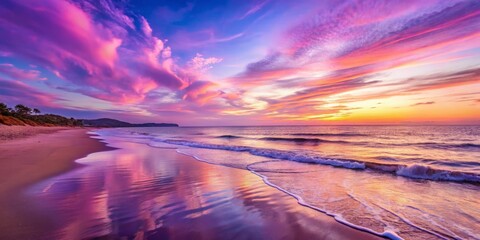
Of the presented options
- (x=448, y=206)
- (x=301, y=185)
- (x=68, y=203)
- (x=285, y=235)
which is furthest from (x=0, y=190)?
(x=448, y=206)

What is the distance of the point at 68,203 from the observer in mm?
5484

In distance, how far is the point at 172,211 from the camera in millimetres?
5094

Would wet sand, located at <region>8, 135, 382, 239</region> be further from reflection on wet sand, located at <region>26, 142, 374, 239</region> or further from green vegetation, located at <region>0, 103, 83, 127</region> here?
green vegetation, located at <region>0, 103, 83, 127</region>

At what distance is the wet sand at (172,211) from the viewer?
13.3 ft

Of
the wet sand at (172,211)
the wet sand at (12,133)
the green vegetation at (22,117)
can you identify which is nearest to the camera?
the wet sand at (172,211)

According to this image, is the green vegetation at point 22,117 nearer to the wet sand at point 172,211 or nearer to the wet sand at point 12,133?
the wet sand at point 12,133

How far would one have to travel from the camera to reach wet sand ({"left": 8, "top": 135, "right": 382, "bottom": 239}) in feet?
13.3

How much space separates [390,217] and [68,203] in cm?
748

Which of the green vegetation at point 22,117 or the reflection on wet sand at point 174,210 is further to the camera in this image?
the green vegetation at point 22,117

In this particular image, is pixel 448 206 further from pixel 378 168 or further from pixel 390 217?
pixel 378 168

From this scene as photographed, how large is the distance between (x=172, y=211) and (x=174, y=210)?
0.08 meters

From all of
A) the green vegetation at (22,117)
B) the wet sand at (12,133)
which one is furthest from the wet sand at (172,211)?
the green vegetation at (22,117)

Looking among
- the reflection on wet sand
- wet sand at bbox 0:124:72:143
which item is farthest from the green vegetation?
the reflection on wet sand

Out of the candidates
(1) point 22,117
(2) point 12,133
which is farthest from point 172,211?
(1) point 22,117
